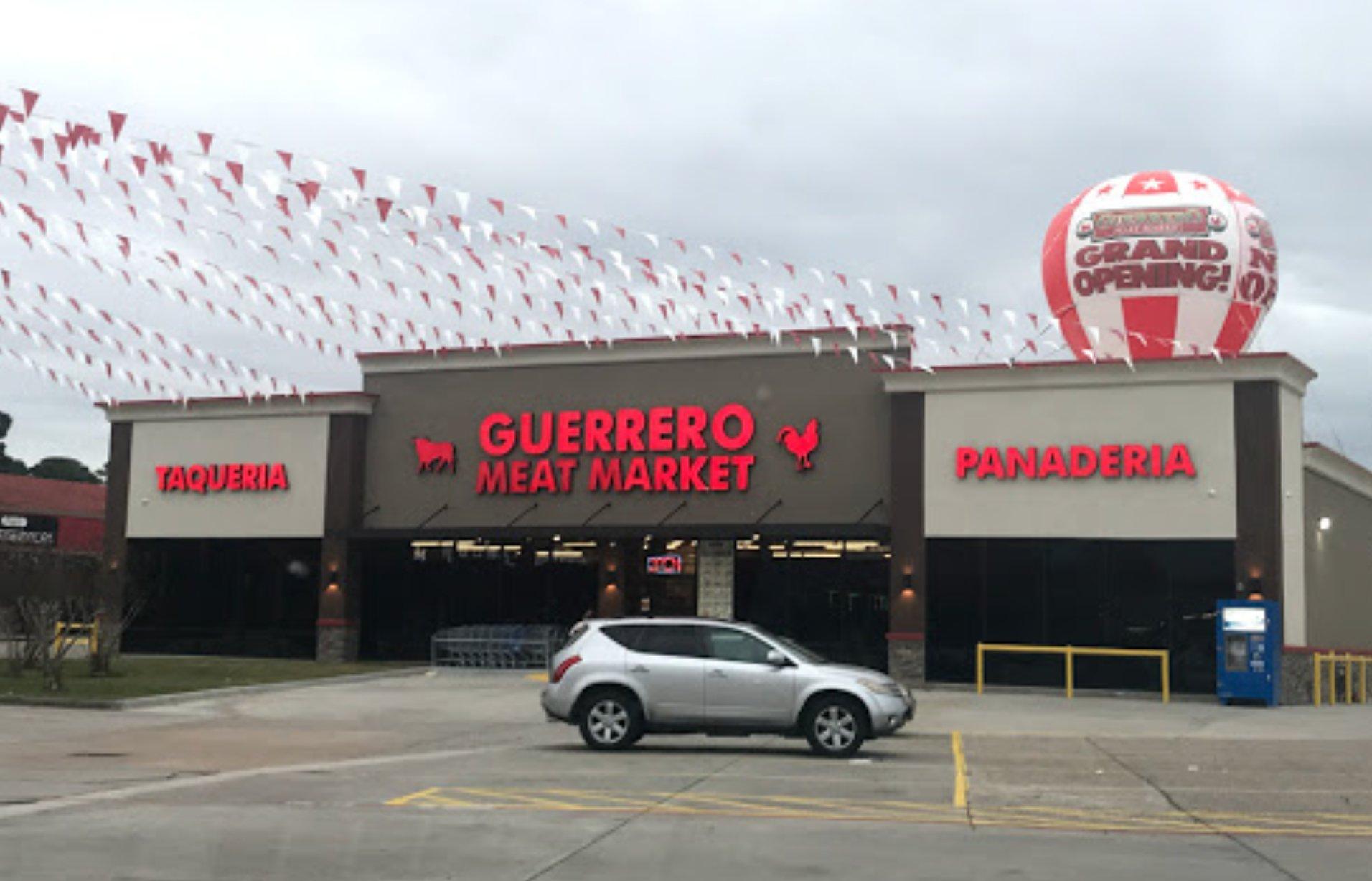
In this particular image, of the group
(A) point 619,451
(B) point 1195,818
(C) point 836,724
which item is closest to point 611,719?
(C) point 836,724

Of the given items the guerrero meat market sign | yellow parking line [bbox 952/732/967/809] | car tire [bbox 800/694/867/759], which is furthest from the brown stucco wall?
car tire [bbox 800/694/867/759]

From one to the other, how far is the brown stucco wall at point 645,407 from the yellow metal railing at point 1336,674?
28.9ft

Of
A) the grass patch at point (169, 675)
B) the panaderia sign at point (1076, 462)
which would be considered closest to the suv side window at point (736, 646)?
the grass patch at point (169, 675)

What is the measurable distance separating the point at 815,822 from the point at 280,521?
85.2ft

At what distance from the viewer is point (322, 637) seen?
34.8 m

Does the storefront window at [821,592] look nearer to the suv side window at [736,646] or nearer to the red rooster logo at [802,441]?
the red rooster logo at [802,441]

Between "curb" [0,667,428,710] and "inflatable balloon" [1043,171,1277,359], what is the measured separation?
55.9 ft

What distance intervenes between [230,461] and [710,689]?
22271mm

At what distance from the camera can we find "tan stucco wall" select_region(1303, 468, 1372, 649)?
30703 millimetres

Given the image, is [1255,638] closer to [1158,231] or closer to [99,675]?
[1158,231]

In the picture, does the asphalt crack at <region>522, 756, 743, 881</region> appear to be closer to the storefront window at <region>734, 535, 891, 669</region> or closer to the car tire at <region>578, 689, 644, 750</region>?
the car tire at <region>578, 689, 644, 750</region>

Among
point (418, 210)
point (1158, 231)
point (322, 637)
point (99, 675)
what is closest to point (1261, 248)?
point (1158, 231)

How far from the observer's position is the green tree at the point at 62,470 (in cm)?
10312

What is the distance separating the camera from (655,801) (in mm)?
13305
